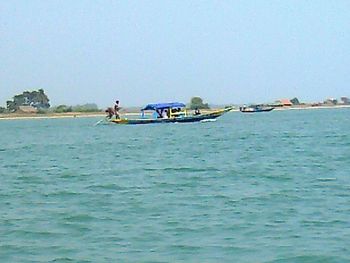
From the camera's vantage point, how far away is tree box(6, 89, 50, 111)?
148288mm

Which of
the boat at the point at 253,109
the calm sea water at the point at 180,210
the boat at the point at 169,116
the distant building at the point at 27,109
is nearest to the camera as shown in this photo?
the calm sea water at the point at 180,210

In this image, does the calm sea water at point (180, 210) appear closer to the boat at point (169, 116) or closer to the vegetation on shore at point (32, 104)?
the boat at point (169, 116)

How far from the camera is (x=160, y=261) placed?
421 inches

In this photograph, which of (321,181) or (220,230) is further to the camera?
(321,181)

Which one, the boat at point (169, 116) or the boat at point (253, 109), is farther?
the boat at point (253, 109)

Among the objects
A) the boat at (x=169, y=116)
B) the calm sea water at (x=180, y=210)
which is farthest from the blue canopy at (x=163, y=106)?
the calm sea water at (x=180, y=210)

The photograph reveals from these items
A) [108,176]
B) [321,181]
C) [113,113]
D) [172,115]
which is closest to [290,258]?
[321,181]

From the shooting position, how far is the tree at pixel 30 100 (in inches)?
5838

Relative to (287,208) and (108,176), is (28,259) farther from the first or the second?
(108,176)

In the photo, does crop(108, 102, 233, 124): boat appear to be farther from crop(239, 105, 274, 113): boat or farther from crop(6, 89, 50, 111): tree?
crop(6, 89, 50, 111): tree

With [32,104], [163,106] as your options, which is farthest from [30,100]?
[163,106]

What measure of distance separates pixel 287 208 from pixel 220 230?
251cm

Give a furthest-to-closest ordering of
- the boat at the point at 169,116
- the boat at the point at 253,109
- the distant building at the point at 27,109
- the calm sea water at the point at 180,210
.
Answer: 1. the distant building at the point at 27,109
2. the boat at the point at 253,109
3. the boat at the point at 169,116
4. the calm sea water at the point at 180,210

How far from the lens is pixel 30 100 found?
493ft
